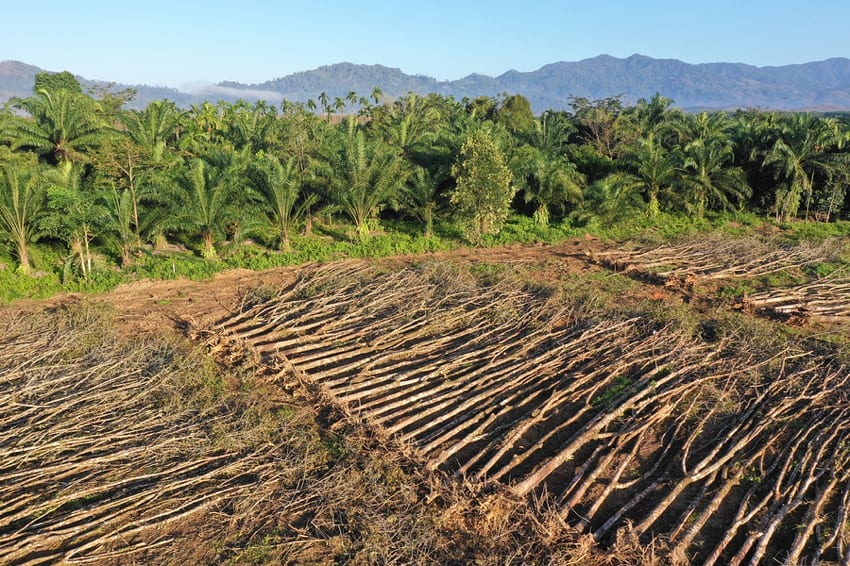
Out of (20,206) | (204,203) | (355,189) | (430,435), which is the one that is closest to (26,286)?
(20,206)

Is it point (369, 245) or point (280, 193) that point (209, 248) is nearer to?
point (280, 193)

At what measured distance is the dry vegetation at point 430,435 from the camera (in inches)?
186

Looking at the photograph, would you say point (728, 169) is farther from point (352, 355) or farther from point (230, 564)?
point (230, 564)

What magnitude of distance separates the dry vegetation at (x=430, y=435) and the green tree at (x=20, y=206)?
262 centimetres

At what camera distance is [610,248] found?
45.4 ft

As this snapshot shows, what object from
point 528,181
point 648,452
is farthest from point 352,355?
point 528,181

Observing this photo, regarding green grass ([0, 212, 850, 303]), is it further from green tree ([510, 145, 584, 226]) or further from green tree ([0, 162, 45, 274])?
green tree ([510, 145, 584, 226])

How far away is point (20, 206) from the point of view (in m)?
10.5

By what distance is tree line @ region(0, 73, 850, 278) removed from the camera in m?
11.3

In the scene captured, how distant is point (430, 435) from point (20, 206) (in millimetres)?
9155

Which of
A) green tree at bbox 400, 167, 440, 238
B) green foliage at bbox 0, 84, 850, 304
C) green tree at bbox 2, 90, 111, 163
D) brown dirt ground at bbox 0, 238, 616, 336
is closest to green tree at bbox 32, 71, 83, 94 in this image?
green foliage at bbox 0, 84, 850, 304

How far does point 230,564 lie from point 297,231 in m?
10.6

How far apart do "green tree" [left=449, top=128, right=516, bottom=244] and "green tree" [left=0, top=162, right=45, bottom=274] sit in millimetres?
8439

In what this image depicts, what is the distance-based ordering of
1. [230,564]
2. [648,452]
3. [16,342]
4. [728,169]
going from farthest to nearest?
[728,169] → [16,342] → [648,452] → [230,564]
